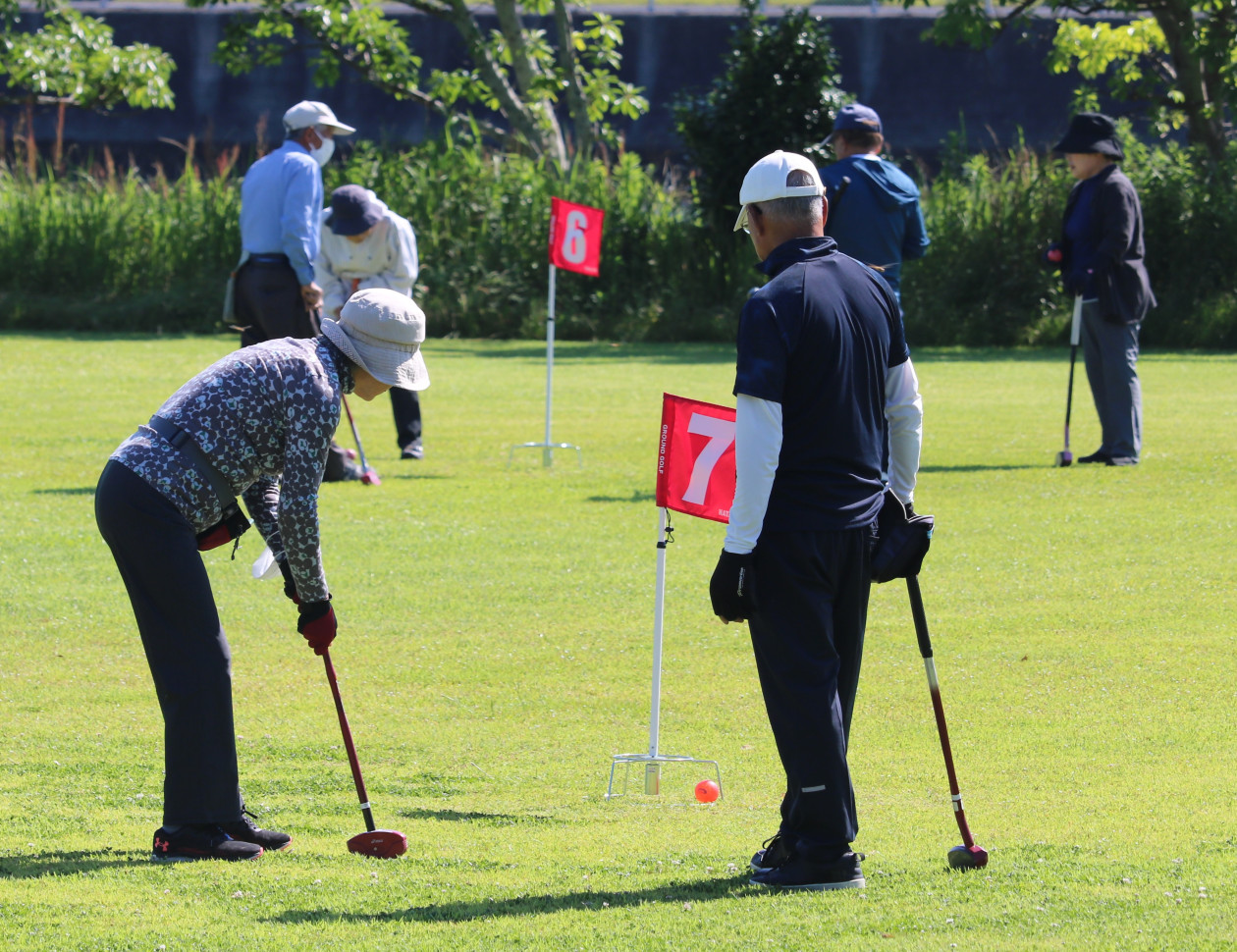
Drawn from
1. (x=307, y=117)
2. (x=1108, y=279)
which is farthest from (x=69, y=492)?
(x=1108, y=279)

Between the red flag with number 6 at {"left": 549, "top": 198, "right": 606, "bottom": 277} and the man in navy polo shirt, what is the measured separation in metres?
8.06

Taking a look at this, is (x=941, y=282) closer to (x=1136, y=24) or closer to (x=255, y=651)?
(x=1136, y=24)

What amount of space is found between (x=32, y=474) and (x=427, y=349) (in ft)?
37.9

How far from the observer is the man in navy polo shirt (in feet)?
15.4

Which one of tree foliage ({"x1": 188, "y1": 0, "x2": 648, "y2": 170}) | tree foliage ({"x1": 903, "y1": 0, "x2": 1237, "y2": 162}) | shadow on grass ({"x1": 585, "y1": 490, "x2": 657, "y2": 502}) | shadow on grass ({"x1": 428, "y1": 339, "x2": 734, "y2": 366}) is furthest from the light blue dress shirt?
tree foliage ({"x1": 188, "y1": 0, "x2": 648, "y2": 170})

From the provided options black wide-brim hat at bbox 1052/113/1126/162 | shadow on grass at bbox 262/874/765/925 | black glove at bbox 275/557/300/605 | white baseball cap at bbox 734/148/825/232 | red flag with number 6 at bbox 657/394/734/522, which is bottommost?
shadow on grass at bbox 262/874/765/925

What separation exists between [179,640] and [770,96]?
22215 mm

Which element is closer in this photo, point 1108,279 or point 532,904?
point 532,904

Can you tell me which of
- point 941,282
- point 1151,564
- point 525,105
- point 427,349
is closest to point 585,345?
point 427,349

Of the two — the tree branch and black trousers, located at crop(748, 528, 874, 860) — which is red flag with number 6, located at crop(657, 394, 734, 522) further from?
the tree branch

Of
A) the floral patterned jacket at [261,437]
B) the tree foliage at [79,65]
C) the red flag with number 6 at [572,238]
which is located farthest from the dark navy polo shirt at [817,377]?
the tree foliage at [79,65]

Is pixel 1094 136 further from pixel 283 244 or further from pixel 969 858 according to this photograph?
pixel 969 858

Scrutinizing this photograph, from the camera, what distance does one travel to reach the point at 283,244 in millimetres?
11734

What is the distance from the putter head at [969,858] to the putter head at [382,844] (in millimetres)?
1651
